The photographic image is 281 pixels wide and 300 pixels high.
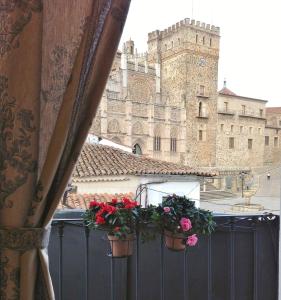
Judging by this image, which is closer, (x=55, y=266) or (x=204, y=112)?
(x=55, y=266)

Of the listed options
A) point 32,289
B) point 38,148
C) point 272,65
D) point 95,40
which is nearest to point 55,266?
point 32,289

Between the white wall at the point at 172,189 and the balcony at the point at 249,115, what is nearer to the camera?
the white wall at the point at 172,189

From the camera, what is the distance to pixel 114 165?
240 inches

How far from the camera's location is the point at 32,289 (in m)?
0.75

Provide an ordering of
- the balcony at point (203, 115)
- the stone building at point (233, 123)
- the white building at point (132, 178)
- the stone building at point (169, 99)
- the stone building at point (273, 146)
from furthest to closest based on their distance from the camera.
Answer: the balcony at point (203, 115)
the stone building at point (169, 99)
the stone building at point (233, 123)
the white building at point (132, 178)
the stone building at point (273, 146)

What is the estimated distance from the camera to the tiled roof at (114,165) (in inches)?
224

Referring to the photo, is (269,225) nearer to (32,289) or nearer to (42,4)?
(32,289)

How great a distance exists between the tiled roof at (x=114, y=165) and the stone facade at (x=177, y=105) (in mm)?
9645

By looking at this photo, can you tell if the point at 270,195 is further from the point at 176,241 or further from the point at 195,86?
the point at 195,86

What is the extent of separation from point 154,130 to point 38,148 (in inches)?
682

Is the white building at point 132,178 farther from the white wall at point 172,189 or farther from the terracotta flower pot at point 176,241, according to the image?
the terracotta flower pot at point 176,241

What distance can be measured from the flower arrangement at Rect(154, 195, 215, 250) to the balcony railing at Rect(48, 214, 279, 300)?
1.04 ft

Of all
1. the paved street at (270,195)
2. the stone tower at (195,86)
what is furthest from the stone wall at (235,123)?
the paved street at (270,195)

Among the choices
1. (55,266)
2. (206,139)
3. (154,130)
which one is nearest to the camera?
(55,266)
